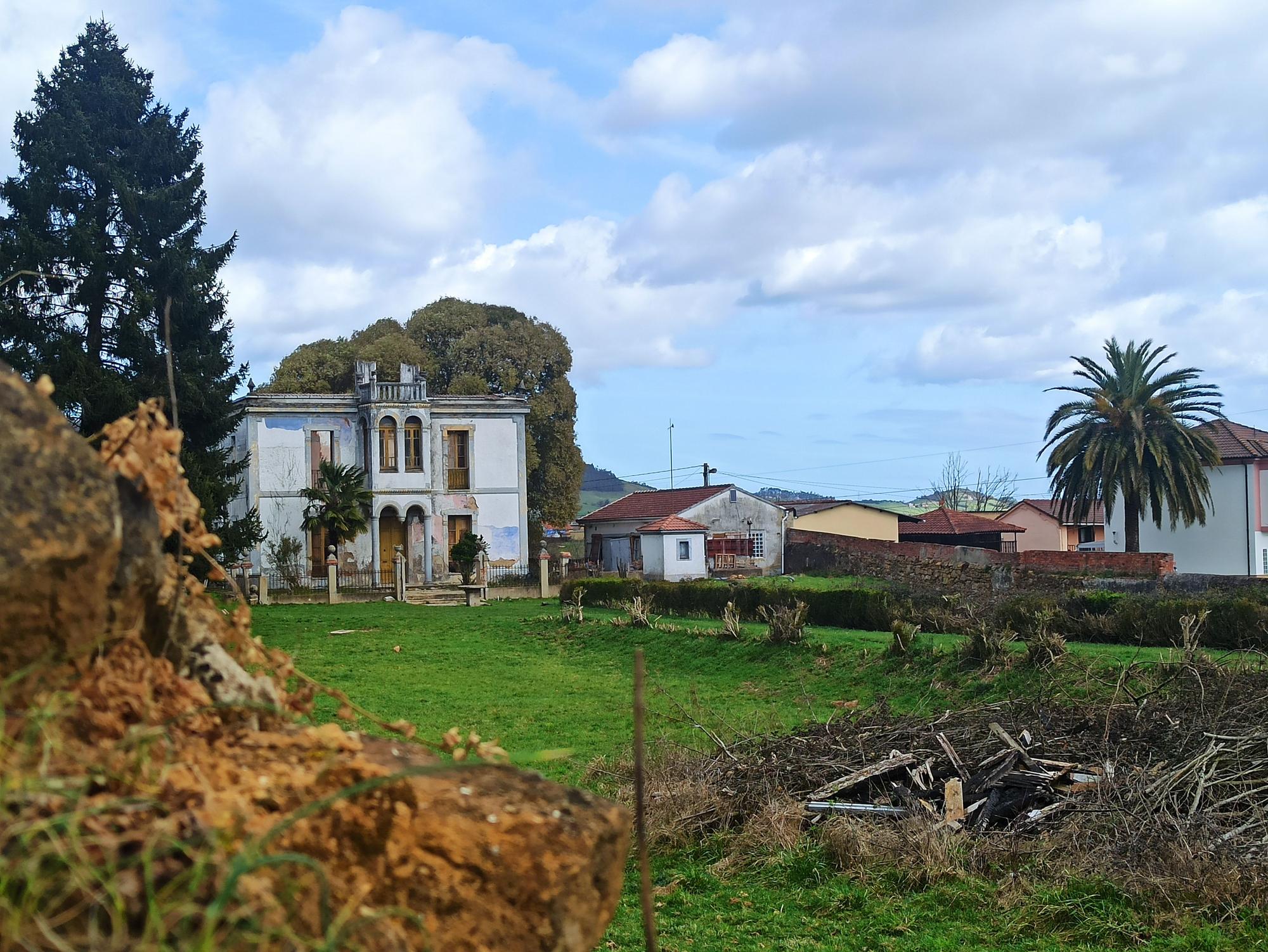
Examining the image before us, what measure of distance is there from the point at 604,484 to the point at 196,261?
10712cm

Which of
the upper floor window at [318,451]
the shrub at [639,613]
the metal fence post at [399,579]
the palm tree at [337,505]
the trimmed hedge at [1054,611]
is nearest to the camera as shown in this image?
the trimmed hedge at [1054,611]

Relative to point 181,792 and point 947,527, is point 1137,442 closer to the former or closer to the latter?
point 947,527

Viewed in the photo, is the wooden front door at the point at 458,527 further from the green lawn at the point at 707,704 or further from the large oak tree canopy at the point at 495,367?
the green lawn at the point at 707,704

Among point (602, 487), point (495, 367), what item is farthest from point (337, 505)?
point (602, 487)

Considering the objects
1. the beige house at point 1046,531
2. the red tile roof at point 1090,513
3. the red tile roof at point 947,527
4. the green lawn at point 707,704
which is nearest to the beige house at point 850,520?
the red tile roof at point 947,527

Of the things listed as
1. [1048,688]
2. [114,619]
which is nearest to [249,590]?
[1048,688]

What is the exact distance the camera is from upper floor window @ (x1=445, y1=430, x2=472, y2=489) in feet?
146

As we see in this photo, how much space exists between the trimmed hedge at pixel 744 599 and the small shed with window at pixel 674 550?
25.4 ft

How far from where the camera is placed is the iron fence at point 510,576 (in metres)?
40.7

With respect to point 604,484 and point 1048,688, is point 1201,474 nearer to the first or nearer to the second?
point 1048,688

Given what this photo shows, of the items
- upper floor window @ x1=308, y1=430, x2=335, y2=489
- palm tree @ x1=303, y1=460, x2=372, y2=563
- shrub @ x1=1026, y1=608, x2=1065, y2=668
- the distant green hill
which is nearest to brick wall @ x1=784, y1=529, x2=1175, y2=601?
shrub @ x1=1026, y1=608, x2=1065, y2=668

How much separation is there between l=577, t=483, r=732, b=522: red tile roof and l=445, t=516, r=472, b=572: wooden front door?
8.61 meters

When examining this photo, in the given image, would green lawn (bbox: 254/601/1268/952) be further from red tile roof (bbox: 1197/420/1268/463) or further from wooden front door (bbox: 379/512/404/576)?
red tile roof (bbox: 1197/420/1268/463)

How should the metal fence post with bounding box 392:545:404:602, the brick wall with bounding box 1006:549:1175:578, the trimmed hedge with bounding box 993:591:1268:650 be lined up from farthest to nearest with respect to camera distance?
the metal fence post with bounding box 392:545:404:602 → the brick wall with bounding box 1006:549:1175:578 → the trimmed hedge with bounding box 993:591:1268:650
